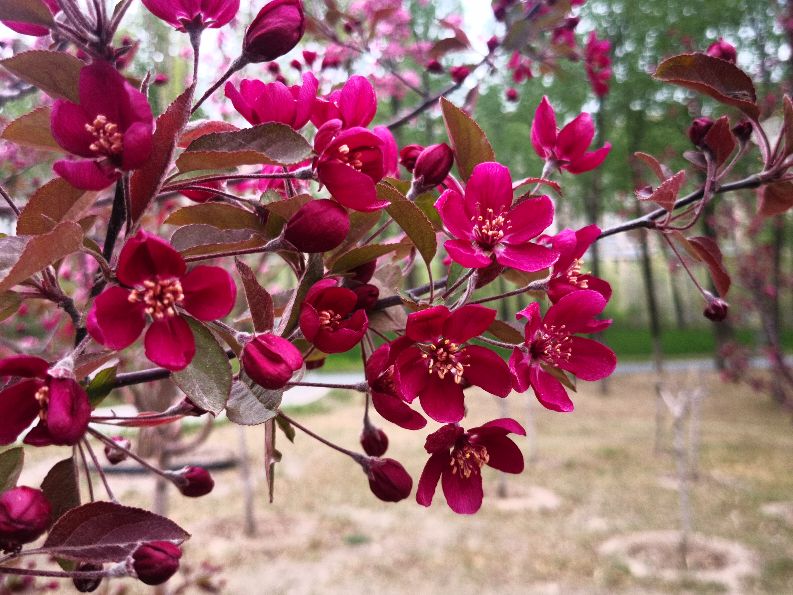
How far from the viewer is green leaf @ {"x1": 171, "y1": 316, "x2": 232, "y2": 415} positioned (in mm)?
431

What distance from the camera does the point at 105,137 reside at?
16.2 inches

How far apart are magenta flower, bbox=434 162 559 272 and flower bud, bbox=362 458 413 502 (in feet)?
0.76

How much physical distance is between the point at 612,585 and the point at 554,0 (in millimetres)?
3684

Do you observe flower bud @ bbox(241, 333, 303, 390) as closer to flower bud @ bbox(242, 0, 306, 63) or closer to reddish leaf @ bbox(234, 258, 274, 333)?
reddish leaf @ bbox(234, 258, 274, 333)

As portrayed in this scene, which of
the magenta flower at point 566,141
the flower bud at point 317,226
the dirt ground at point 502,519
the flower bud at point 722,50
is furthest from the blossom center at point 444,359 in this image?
the dirt ground at point 502,519

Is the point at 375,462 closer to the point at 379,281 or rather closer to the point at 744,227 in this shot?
the point at 379,281

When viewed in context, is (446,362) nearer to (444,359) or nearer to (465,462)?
(444,359)

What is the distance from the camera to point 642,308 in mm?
21469

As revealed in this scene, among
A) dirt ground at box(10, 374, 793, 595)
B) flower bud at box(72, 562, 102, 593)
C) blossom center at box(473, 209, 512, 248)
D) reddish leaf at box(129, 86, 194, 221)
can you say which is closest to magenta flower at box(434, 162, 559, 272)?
blossom center at box(473, 209, 512, 248)

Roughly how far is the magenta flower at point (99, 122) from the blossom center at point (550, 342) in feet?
1.03

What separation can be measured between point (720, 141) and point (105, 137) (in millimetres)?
583

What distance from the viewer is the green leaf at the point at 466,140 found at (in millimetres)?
571

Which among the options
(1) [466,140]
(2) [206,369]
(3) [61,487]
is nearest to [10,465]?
(3) [61,487]

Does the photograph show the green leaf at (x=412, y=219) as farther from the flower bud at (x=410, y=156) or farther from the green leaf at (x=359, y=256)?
the flower bud at (x=410, y=156)
